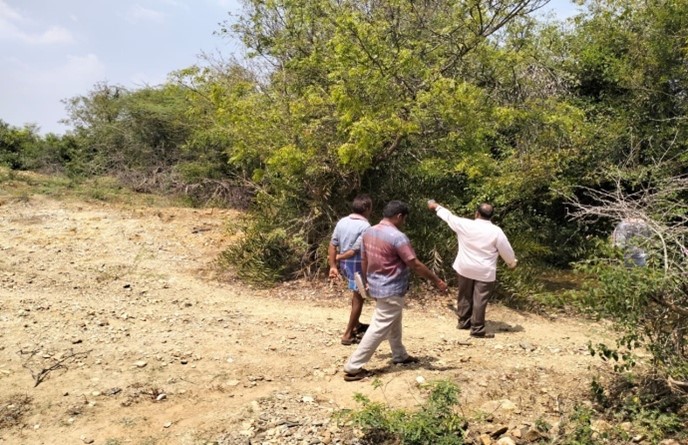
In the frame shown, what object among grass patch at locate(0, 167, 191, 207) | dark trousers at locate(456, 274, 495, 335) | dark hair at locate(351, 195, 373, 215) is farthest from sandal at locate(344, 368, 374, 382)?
grass patch at locate(0, 167, 191, 207)

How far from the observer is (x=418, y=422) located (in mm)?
3670

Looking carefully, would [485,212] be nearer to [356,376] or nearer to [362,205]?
[362,205]

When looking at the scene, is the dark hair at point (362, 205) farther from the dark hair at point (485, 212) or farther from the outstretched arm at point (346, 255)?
the dark hair at point (485, 212)

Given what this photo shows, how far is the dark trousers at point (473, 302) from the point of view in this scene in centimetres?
592

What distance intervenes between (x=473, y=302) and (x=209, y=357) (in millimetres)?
2719

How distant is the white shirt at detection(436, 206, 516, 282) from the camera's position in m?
5.82

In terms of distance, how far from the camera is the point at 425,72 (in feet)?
25.2

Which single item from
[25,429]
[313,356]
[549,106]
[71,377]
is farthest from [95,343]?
[549,106]

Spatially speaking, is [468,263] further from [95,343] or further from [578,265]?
[95,343]

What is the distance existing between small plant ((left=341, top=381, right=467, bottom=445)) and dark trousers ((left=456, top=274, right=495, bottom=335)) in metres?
2.05

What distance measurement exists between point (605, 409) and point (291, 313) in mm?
3796

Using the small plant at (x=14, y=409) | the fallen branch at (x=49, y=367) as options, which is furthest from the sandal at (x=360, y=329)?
the small plant at (x=14, y=409)

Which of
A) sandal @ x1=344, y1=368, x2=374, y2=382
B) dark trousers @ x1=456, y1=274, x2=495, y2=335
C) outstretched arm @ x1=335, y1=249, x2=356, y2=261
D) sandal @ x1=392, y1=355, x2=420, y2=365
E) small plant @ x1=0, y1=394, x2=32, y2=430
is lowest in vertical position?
small plant @ x1=0, y1=394, x2=32, y2=430

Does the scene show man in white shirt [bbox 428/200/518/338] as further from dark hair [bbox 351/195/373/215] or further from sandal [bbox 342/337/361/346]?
sandal [bbox 342/337/361/346]
